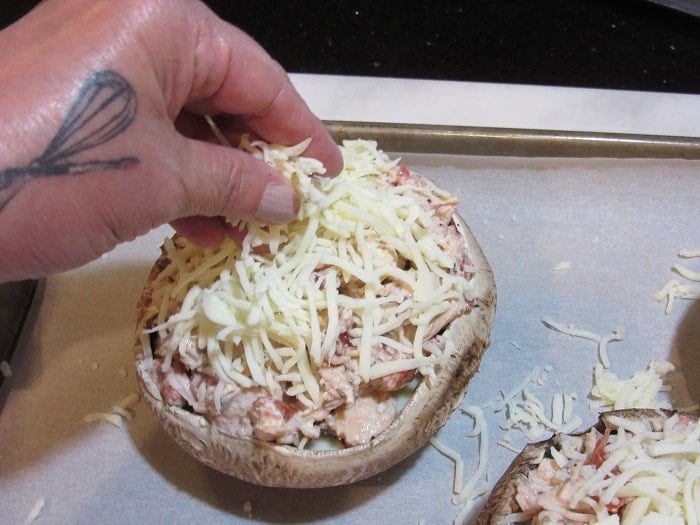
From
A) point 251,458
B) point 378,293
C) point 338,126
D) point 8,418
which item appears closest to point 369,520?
point 251,458

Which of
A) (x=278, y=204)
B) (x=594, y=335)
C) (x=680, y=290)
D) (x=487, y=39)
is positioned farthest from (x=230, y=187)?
(x=487, y=39)

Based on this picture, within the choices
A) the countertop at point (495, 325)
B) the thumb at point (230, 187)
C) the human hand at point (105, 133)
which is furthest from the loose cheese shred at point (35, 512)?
the thumb at point (230, 187)

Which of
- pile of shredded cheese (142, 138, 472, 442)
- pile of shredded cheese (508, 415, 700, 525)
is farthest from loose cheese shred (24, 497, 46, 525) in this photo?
pile of shredded cheese (508, 415, 700, 525)

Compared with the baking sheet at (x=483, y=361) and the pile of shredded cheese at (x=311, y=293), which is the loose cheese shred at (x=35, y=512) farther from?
the pile of shredded cheese at (x=311, y=293)

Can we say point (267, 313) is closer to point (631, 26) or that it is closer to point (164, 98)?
point (164, 98)

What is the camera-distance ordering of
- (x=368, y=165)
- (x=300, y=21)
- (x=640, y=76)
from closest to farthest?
(x=368, y=165) → (x=640, y=76) → (x=300, y=21)

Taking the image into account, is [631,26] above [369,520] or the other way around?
above

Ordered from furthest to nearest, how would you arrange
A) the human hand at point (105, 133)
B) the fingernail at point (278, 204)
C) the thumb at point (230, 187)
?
the fingernail at point (278, 204) → the thumb at point (230, 187) → the human hand at point (105, 133)

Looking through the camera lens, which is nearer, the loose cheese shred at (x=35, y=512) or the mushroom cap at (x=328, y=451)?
the mushroom cap at (x=328, y=451)
